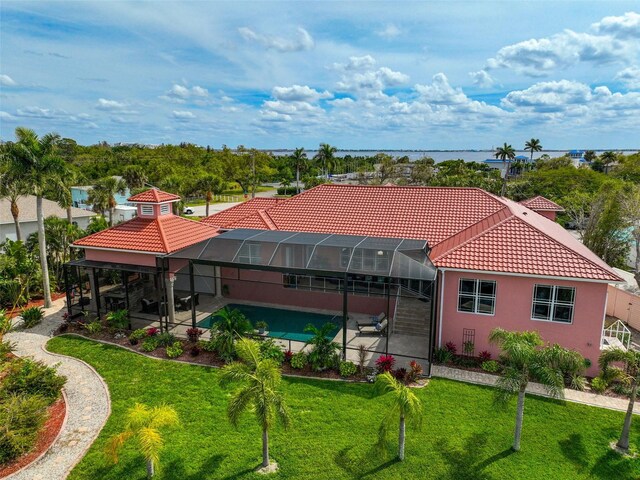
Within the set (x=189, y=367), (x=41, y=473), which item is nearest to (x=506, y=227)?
(x=189, y=367)

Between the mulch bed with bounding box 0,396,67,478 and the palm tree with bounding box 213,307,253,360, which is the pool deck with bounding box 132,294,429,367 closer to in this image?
the palm tree with bounding box 213,307,253,360

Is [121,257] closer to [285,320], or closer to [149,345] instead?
[149,345]

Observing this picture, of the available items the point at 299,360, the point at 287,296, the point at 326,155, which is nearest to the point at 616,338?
the point at 299,360

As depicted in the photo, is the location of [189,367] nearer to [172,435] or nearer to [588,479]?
[172,435]

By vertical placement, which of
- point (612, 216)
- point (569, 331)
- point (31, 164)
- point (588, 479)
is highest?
point (31, 164)

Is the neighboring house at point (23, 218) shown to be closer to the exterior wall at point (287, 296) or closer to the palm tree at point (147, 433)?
the exterior wall at point (287, 296)

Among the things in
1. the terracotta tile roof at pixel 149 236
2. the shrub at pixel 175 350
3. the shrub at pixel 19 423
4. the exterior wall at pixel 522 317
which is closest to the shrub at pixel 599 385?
the exterior wall at pixel 522 317
